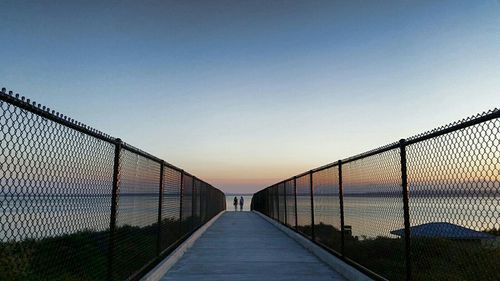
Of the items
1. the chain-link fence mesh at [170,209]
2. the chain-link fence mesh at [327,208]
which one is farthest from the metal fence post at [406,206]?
the chain-link fence mesh at [170,209]

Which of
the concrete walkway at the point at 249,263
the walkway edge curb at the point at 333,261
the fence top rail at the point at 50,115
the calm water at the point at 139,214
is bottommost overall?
the concrete walkway at the point at 249,263

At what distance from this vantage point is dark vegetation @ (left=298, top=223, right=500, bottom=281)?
378cm

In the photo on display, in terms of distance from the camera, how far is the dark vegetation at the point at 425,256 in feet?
12.4

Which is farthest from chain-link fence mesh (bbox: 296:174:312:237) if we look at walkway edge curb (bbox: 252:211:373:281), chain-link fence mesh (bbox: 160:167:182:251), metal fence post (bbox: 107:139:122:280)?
metal fence post (bbox: 107:139:122:280)

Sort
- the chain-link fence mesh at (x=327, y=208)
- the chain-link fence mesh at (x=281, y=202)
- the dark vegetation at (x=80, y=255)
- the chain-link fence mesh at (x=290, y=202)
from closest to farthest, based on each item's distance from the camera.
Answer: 1. the dark vegetation at (x=80, y=255)
2. the chain-link fence mesh at (x=327, y=208)
3. the chain-link fence mesh at (x=290, y=202)
4. the chain-link fence mesh at (x=281, y=202)

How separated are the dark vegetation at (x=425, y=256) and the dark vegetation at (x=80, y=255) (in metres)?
3.55

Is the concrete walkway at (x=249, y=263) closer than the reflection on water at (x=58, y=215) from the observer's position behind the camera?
No

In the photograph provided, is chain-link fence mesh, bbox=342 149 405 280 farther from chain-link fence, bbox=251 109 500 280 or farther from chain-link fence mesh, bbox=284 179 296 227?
chain-link fence mesh, bbox=284 179 296 227

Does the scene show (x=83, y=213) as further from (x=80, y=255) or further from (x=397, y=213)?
(x=397, y=213)

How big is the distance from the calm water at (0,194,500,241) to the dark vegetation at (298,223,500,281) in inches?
10.4

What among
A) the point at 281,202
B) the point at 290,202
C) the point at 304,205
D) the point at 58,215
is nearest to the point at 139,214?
the point at 58,215

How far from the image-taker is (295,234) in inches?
471

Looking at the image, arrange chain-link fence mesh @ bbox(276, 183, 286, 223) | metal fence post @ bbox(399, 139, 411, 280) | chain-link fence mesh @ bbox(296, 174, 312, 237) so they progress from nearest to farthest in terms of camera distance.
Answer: metal fence post @ bbox(399, 139, 411, 280) < chain-link fence mesh @ bbox(296, 174, 312, 237) < chain-link fence mesh @ bbox(276, 183, 286, 223)

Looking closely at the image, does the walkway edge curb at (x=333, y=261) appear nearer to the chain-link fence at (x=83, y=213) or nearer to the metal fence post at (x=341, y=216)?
the metal fence post at (x=341, y=216)
